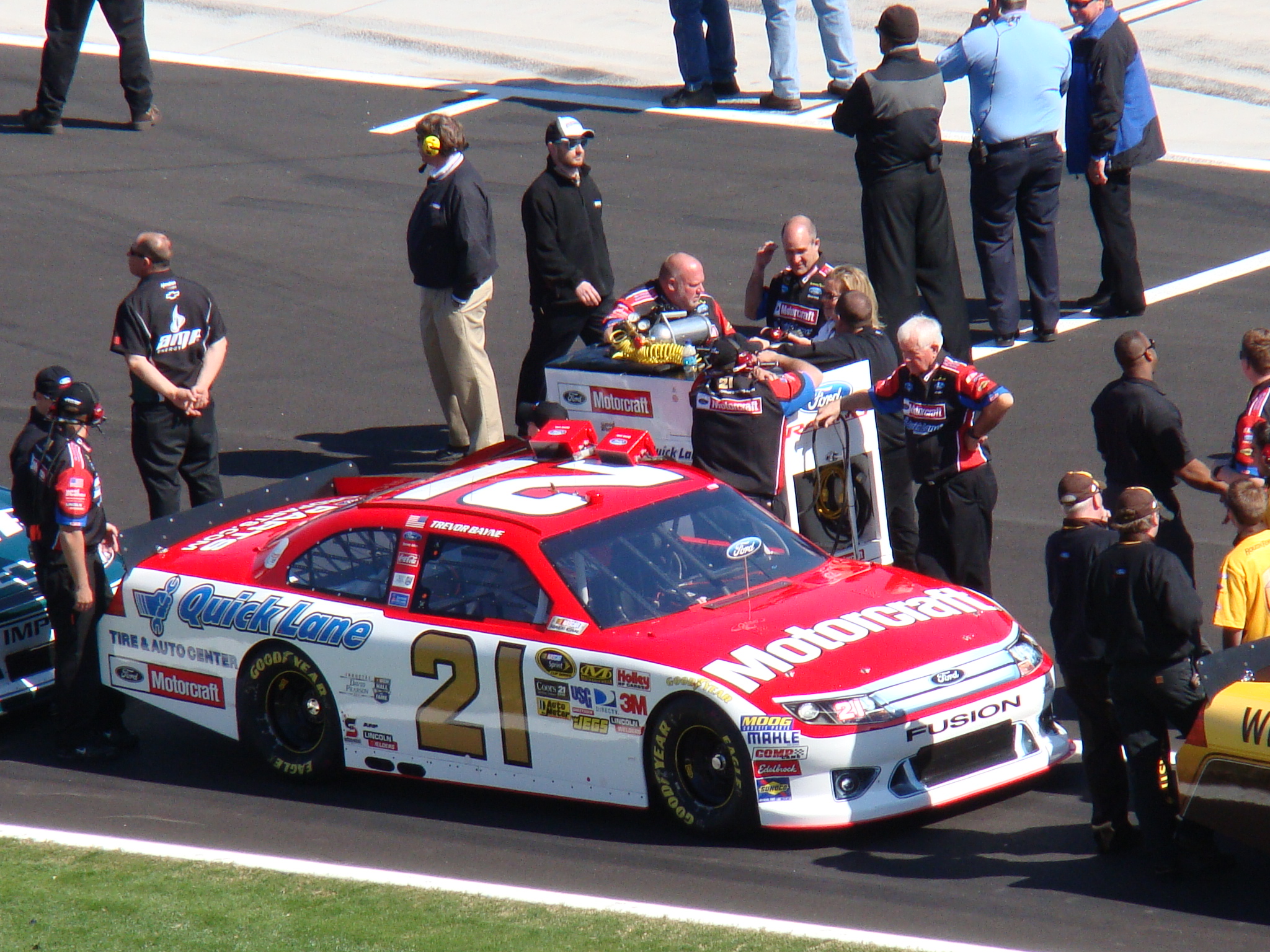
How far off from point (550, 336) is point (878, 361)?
2771 mm

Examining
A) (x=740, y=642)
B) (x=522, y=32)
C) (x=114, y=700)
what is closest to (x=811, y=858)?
(x=740, y=642)

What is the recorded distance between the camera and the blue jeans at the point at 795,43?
Answer: 19.9 meters

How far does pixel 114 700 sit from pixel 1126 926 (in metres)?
5.31

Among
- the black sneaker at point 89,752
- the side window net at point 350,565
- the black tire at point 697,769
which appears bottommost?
the black sneaker at point 89,752

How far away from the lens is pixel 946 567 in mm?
10312

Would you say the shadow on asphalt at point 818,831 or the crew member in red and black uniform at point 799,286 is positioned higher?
the crew member in red and black uniform at point 799,286

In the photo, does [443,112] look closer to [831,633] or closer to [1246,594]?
[831,633]

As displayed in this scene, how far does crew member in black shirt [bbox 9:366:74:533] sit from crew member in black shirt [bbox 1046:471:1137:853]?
4859 millimetres

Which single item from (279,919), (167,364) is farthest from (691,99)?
(279,919)

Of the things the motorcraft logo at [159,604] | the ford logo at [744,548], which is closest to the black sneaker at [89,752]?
the motorcraft logo at [159,604]

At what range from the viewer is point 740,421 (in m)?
10.6

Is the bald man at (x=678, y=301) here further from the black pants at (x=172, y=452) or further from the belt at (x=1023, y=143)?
the belt at (x=1023, y=143)

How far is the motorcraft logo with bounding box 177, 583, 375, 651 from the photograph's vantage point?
30.1 feet

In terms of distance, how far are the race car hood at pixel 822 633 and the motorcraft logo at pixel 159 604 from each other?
2607 millimetres
